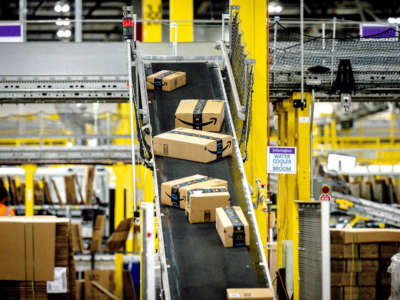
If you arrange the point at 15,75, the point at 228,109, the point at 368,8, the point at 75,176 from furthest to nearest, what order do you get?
1. the point at 368,8
2. the point at 75,176
3. the point at 15,75
4. the point at 228,109

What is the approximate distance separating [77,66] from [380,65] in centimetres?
473

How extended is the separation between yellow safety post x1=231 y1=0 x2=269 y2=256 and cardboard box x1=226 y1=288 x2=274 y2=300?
93.0 inches

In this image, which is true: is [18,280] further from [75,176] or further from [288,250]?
[75,176]

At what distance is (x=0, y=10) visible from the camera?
76.9 ft

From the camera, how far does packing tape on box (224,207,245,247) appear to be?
496 cm

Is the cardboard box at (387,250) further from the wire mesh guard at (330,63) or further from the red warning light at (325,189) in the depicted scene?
the wire mesh guard at (330,63)

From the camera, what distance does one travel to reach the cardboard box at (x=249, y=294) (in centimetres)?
446

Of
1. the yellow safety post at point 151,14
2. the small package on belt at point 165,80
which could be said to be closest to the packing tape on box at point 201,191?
the small package on belt at point 165,80

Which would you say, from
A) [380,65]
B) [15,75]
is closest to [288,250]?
[380,65]

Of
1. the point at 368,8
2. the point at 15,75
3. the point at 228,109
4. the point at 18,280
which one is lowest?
the point at 18,280

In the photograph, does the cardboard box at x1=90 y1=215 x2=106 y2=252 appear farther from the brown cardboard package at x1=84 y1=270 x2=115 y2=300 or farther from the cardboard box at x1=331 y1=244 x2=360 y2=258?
the cardboard box at x1=331 y1=244 x2=360 y2=258

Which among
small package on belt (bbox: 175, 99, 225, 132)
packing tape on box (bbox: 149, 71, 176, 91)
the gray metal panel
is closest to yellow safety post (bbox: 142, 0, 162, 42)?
the gray metal panel

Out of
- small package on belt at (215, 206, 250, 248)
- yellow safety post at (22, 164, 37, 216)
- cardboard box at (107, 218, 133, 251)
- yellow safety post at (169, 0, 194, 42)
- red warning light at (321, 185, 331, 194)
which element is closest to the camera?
small package on belt at (215, 206, 250, 248)

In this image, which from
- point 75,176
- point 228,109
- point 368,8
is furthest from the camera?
point 368,8
